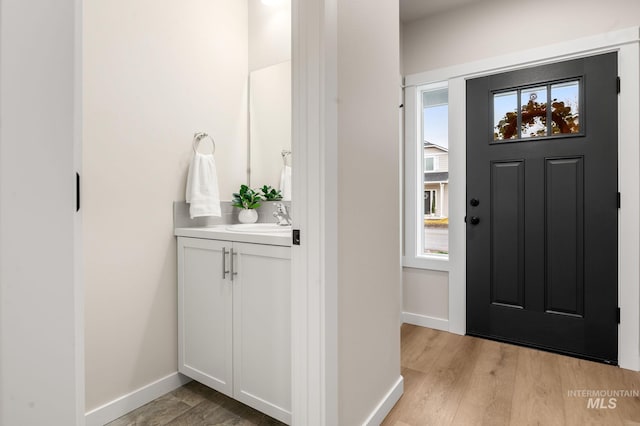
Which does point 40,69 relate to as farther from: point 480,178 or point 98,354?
point 480,178

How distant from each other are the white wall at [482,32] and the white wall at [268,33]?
1.09 m

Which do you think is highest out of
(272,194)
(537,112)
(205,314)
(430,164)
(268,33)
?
(268,33)

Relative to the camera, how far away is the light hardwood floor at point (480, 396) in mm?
1535

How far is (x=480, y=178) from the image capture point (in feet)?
7.91

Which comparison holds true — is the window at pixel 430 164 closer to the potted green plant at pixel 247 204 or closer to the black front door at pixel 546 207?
the black front door at pixel 546 207

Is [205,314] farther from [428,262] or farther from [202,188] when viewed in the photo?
[428,262]

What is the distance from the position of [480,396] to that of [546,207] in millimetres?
1292

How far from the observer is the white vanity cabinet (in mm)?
1358

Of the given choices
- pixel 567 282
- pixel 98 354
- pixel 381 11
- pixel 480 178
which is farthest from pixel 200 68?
pixel 567 282

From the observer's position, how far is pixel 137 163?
1.67m

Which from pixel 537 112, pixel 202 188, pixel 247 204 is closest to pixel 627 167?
pixel 537 112

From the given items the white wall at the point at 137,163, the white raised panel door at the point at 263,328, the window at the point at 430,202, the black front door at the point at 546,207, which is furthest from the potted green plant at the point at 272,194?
the black front door at the point at 546,207

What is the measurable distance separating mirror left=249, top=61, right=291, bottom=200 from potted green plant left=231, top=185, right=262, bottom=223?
14 centimetres

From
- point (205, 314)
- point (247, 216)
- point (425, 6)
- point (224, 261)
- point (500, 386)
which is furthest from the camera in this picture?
point (425, 6)
